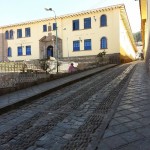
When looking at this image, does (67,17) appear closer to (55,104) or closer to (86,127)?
(55,104)

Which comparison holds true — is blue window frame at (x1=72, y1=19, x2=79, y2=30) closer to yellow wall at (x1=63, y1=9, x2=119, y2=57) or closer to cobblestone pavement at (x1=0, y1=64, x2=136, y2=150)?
yellow wall at (x1=63, y1=9, x2=119, y2=57)

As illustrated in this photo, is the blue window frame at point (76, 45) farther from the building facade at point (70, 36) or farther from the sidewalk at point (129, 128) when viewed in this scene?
the sidewalk at point (129, 128)

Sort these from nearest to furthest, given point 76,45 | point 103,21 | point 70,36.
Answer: point 103,21 < point 76,45 < point 70,36

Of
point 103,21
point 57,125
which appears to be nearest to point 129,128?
point 57,125

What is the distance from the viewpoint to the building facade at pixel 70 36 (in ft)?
114

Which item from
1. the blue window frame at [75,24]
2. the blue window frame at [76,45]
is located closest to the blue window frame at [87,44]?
the blue window frame at [76,45]

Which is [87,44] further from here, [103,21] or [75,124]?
[75,124]

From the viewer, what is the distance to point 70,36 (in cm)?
3738

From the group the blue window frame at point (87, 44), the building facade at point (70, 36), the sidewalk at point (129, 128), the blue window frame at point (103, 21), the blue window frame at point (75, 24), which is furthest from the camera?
the blue window frame at point (75, 24)

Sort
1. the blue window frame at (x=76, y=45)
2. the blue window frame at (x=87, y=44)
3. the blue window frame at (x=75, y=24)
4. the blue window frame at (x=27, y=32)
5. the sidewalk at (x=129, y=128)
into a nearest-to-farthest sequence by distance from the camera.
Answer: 1. the sidewalk at (x=129, y=128)
2. the blue window frame at (x=87, y=44)
3. the blue window frame at (x=76, y=45)
4. the blue window frame at (x=75, y=24)
5. the blue window frame at (x=27, y=32)

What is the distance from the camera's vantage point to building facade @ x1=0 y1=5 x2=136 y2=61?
3466cm

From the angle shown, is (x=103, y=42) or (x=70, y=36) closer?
(x=103, y=42)

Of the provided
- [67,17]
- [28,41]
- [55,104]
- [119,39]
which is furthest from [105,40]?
[55,104]

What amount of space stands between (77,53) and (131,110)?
101 feet
